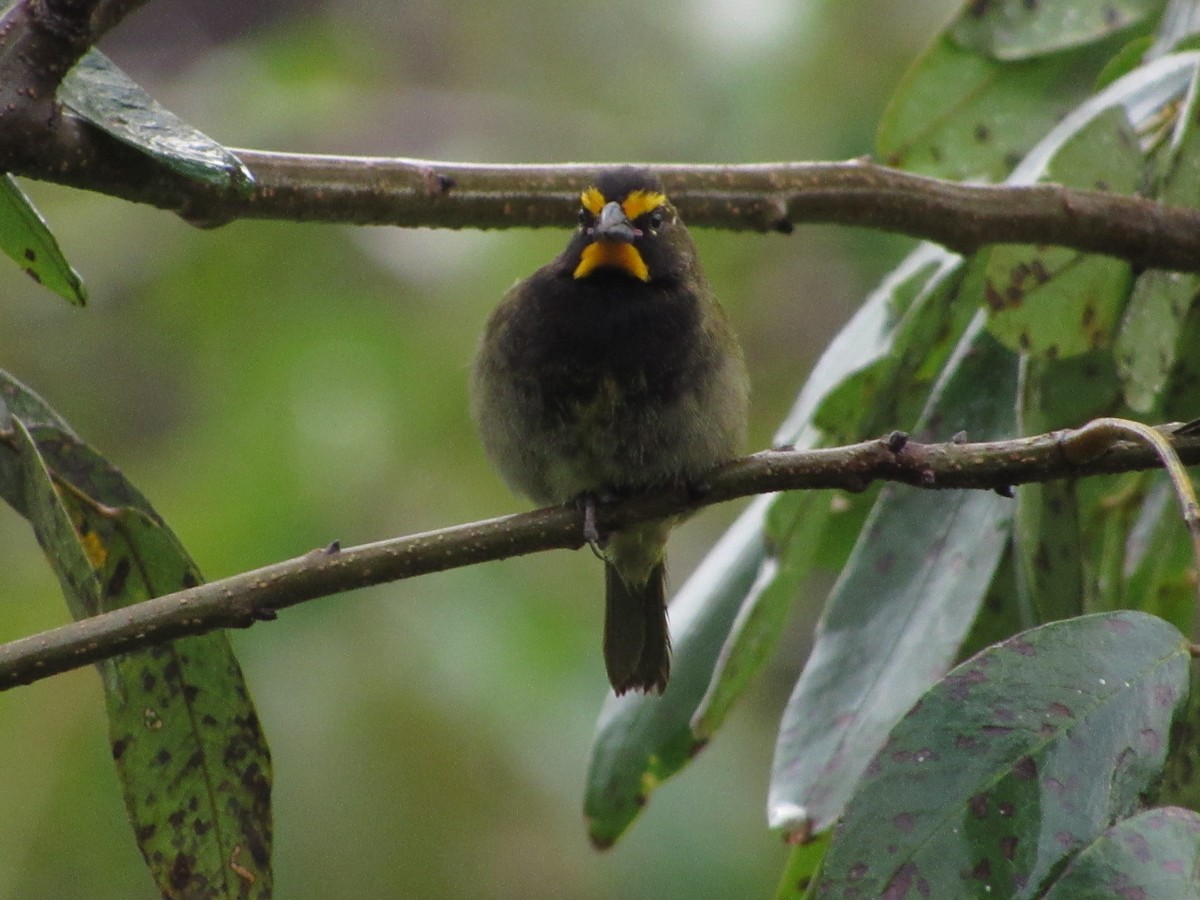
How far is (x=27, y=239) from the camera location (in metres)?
2.29

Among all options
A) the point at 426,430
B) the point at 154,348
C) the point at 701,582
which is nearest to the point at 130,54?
the point at 154,348

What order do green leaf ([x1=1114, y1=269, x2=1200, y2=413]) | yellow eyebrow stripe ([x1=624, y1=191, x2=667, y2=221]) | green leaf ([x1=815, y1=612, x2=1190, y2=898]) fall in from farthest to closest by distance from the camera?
yellow eyebrow stripe ([x1=624, y1=191, x2=667, y2=221]), green leaf ([x1=1114, y1=269, x2=1200, y2=413]), green leaf ([x1=815, y1=612, x2=1190, y2=898])

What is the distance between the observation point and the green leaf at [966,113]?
11.6ft

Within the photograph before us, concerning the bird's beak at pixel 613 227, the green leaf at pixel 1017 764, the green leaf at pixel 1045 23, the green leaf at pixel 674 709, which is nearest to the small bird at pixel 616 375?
the bird's beak at pixel 613 227

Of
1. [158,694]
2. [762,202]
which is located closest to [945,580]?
[762,202]

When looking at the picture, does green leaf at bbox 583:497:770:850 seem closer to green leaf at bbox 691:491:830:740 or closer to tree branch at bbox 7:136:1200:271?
green leaf at bbox 691:491:830:740

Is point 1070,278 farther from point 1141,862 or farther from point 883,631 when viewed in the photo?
point 1141,862

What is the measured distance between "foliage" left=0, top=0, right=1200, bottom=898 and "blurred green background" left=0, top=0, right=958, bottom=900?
1761mm

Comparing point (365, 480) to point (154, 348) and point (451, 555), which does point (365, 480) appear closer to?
point (154, 348)

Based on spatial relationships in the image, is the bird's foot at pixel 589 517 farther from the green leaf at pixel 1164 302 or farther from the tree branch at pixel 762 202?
the green leaf at pixel 1164 302

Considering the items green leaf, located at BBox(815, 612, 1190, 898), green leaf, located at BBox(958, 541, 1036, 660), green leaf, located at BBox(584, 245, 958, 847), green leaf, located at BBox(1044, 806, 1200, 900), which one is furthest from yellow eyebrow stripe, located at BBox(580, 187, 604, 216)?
green leaf, located at BBox(1044, 806, 1200, 900)

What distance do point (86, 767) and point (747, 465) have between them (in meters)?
3.21

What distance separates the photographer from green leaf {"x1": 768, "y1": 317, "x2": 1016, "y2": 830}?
105 inches

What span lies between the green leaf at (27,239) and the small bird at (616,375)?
107 centimetres
